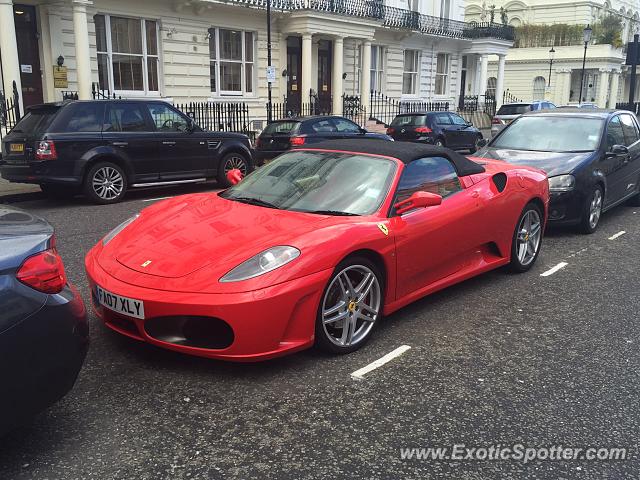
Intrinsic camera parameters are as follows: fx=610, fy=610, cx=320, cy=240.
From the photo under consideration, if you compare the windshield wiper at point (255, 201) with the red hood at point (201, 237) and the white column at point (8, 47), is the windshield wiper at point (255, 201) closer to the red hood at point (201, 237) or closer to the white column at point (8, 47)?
the red hood at point (201, 237)

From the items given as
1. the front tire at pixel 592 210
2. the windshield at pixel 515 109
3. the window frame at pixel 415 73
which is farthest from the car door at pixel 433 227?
the window frame at pixel 415 73

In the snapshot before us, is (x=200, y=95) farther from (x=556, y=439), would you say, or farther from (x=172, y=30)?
(x=556, y=439)

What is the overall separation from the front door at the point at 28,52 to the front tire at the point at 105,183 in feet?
27.9

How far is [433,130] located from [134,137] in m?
11.3

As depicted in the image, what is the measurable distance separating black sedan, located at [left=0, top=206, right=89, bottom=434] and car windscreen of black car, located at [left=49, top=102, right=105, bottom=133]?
307 inches

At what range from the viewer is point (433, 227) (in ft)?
15.8

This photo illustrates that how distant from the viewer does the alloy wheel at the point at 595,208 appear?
8.19 metres

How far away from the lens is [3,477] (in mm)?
Answer: 2758

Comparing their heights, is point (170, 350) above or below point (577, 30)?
below

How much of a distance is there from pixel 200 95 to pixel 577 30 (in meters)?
43.7

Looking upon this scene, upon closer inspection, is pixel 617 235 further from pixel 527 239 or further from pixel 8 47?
pixel 8 47

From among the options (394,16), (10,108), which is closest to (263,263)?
(10,108)

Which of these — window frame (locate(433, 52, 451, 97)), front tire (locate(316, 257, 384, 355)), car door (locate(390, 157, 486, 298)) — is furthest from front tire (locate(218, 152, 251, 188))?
window frame (locate(433, 52, 451, 97))

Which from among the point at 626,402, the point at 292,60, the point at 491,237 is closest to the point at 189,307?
the point at 626,402
